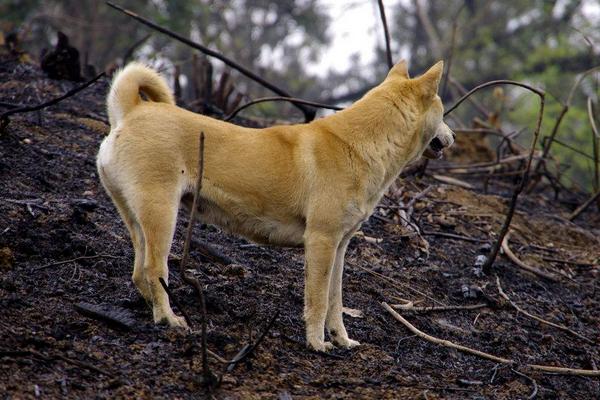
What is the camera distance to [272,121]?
403 inches

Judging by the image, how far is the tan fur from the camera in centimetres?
464

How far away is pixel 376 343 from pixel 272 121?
5470mm

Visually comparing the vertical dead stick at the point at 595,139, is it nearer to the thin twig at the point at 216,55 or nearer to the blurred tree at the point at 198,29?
the thin twig at the point at 216,55

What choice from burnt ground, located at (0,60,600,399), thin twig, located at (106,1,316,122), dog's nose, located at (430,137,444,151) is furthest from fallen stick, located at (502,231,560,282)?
thin twig, located at (106,1,316,122)

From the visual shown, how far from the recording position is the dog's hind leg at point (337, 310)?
5105 millimetres

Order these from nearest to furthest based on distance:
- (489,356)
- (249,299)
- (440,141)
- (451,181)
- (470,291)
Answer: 1. (489,356)
2. (249,299)
3. (440,141)
4. (470,291)
5. (451,181)

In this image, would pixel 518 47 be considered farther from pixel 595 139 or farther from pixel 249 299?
pixel 249 299

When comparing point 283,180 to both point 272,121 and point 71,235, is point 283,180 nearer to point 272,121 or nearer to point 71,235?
point 71,235

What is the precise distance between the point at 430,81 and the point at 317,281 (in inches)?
68.2

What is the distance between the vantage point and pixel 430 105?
18.0 feet

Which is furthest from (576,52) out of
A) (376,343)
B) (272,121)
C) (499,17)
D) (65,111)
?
(376,343)

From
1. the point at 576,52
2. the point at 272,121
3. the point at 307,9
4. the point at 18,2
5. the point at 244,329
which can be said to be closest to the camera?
the point at 244,329

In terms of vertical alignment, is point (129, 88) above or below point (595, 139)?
above

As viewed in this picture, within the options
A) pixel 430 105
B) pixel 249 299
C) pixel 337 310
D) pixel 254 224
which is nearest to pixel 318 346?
pixel 337 310
